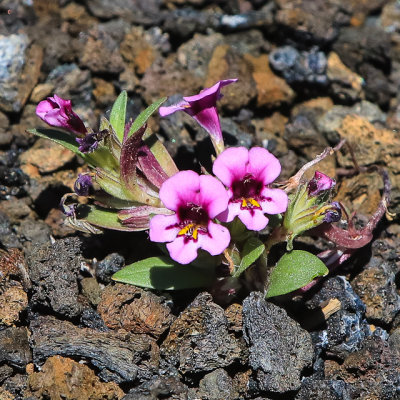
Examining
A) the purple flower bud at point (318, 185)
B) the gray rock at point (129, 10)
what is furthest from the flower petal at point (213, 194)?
the gray rock at point (129, 10)

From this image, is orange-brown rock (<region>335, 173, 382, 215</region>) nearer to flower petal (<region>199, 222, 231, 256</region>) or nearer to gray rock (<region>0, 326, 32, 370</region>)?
flower petal (<region>199, 222, 231, 256</region>)

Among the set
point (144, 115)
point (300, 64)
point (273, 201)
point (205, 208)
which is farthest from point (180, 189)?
point (300, 64)

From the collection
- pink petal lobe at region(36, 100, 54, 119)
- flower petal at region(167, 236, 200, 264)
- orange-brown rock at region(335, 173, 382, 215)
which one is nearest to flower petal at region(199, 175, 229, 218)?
flower petal at region(167, 236, 200, 264)

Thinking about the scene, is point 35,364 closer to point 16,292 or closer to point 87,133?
point 16,292

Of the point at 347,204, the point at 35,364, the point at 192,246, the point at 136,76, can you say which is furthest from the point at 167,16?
the point at 35,364

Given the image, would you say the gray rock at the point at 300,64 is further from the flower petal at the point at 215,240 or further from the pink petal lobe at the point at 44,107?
the flower petal at the point at 215,240
